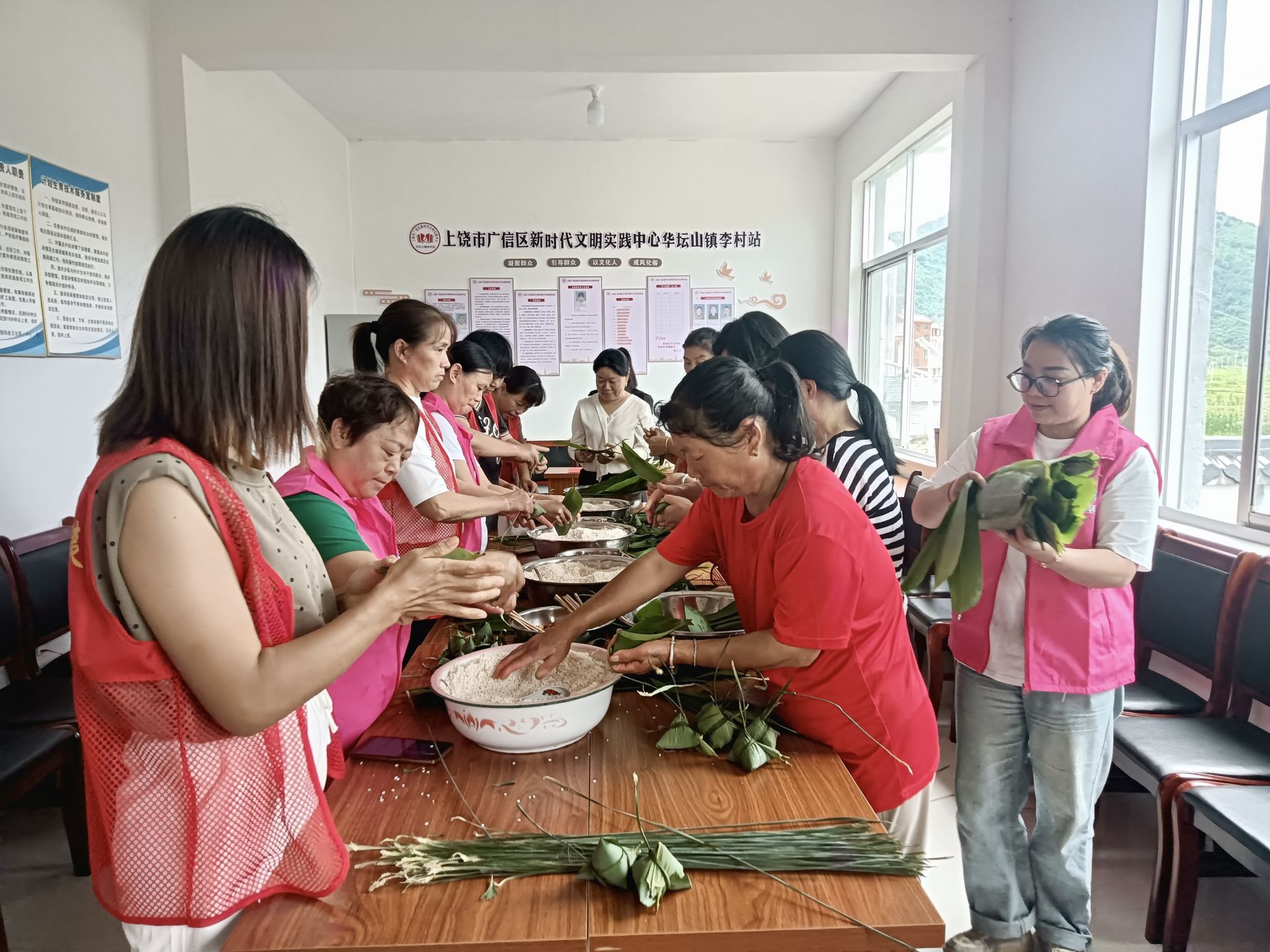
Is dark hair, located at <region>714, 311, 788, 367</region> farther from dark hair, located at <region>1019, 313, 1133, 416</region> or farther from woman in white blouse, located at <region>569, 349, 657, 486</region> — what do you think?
woman in white blouse, located at <region>569, 349, 657, 486</region>

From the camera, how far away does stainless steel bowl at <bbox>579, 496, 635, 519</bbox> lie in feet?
10.2

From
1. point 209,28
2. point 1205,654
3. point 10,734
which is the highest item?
point 209,28

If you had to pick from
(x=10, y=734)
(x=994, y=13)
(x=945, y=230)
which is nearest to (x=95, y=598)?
(x=10, y=734)

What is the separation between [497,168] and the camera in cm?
655

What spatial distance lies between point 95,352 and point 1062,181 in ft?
13.3

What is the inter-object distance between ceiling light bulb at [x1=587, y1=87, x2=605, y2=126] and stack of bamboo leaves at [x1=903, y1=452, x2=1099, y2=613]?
4.57m

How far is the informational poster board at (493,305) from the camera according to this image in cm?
670

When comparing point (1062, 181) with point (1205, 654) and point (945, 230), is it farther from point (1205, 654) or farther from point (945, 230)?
point (1205, 654)

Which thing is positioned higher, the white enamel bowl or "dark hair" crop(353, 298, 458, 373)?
"dark hair" crop(353, 298, 458, 373)

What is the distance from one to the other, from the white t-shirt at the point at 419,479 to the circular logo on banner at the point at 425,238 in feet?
15.8

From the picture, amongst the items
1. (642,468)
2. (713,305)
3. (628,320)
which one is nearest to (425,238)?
(628,320)

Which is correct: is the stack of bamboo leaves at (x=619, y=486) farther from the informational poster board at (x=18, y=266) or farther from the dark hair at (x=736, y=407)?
the informational poster board at (x=18, y=266)

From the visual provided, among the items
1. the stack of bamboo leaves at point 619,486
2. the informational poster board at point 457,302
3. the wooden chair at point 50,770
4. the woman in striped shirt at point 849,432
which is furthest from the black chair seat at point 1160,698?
the informational poster board at point 457,302

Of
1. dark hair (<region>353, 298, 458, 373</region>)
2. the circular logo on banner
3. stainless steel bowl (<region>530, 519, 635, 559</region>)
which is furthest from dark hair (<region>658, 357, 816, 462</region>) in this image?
the circular logo on banner
